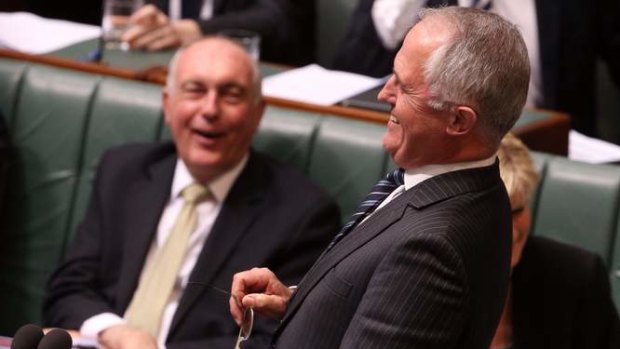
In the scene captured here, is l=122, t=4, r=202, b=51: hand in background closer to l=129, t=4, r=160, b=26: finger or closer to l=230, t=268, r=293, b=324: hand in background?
l=129, t=4, r=160, b=26: finger

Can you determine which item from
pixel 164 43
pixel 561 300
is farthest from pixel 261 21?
pixel 561 300

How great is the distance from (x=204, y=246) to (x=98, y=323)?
0.93ft

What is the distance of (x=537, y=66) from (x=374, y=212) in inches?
81.4

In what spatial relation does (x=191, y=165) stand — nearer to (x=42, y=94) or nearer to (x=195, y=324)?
(x=195, y=324)

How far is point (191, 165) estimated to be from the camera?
2.81m

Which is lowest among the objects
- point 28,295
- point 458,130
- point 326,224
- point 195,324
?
point 28,295

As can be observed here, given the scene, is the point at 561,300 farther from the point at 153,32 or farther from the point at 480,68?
the point at 153,32

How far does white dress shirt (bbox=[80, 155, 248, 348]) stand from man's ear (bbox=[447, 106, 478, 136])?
4.23 ft

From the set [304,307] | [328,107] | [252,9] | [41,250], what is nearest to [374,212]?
[304,307]

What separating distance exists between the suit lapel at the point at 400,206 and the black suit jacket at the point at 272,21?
2.18m

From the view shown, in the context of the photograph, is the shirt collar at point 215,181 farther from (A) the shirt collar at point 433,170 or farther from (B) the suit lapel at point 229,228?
(A) the shirt collar at point 433,170

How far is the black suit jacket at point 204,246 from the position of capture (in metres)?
2.66

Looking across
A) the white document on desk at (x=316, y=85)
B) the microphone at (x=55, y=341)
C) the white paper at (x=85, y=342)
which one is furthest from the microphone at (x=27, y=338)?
the white document on desk at (x=316, y=85)

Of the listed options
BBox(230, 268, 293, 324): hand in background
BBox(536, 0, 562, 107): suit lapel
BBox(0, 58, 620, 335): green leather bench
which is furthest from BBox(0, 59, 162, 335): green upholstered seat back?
BBox(230, 268, 293, 324): hand in background
